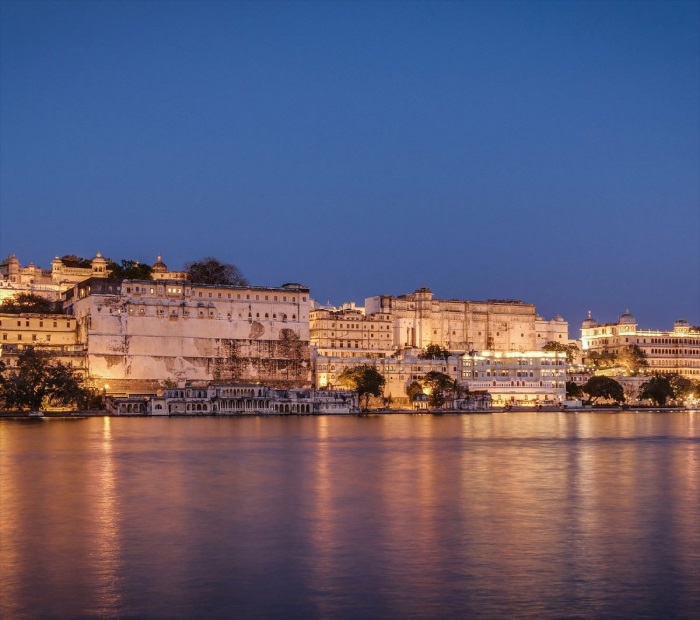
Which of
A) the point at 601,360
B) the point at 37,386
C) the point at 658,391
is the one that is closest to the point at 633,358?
the point at 601,360

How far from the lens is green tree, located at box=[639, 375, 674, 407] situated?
269 feet

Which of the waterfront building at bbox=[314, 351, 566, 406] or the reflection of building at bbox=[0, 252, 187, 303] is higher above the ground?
the reflection of building at bbox=[0, 252, 187, 303]

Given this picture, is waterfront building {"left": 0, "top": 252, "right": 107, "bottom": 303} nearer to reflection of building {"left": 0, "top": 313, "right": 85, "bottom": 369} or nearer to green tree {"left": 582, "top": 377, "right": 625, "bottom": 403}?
reflection of building {"left": 0, "top": 313, "right": 85, "bottom": 369}

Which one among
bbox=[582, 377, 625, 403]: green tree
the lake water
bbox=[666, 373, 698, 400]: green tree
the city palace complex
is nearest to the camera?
the lake water

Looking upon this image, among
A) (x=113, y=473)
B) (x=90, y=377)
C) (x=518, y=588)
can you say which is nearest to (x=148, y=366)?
(x=90, y=377)

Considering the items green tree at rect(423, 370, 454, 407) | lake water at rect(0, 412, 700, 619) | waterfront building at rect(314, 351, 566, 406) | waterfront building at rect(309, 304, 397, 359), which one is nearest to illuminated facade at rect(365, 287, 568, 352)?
waterfront building at rect(309, 304, 397, 359)

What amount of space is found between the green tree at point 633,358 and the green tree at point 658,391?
495 inches

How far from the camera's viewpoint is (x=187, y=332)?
73188 mm

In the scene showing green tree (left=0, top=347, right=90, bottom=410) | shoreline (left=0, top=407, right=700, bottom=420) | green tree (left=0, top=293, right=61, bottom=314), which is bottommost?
shoreline (left=0, top=407, right=700, bottom=420)

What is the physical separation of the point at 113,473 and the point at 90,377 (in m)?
43.4

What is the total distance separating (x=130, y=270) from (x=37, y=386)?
1123 inches

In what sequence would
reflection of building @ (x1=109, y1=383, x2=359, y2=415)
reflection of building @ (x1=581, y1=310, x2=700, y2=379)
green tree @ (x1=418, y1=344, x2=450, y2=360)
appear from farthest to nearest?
1. reflection of building @ (x1=581, y1=310, x2=700, y2=379)
2. green tree @ (x1=418, y1=344, x2=450, y2=360)
3. reflection of building @ (x1=109, y1=383, x2=359, y2=415)

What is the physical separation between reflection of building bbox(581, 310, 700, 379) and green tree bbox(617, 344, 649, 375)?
164 centimetres

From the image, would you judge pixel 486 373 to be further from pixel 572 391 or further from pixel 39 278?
pixel 39 278
